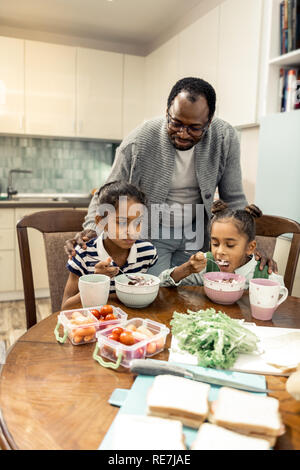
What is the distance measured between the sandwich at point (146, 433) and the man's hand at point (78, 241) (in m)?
0.84

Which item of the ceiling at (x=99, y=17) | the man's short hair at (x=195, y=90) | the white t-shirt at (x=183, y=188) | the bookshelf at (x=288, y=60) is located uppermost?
the ceiling at (x=99, y=17)

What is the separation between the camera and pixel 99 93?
4121mm

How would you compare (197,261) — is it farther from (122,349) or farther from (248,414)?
(248,414)

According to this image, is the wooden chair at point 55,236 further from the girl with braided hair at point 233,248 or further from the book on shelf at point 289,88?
the book on shelf at point 289,88

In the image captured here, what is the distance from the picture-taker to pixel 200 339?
86 cm

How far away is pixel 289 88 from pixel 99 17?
2.25 meters

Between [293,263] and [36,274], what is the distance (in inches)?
108

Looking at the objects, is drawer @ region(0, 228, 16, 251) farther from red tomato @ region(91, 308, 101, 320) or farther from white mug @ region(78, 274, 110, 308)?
red tomato @ region(91, 308, 101, 320)

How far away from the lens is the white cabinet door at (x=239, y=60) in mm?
2500

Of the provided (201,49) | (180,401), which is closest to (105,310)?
(180,401)

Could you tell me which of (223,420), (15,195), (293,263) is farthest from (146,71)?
(223,420)

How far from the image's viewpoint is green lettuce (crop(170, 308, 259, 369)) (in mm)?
813

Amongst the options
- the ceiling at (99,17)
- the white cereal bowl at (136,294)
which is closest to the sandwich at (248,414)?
the white cereal bowl at (136,294)
